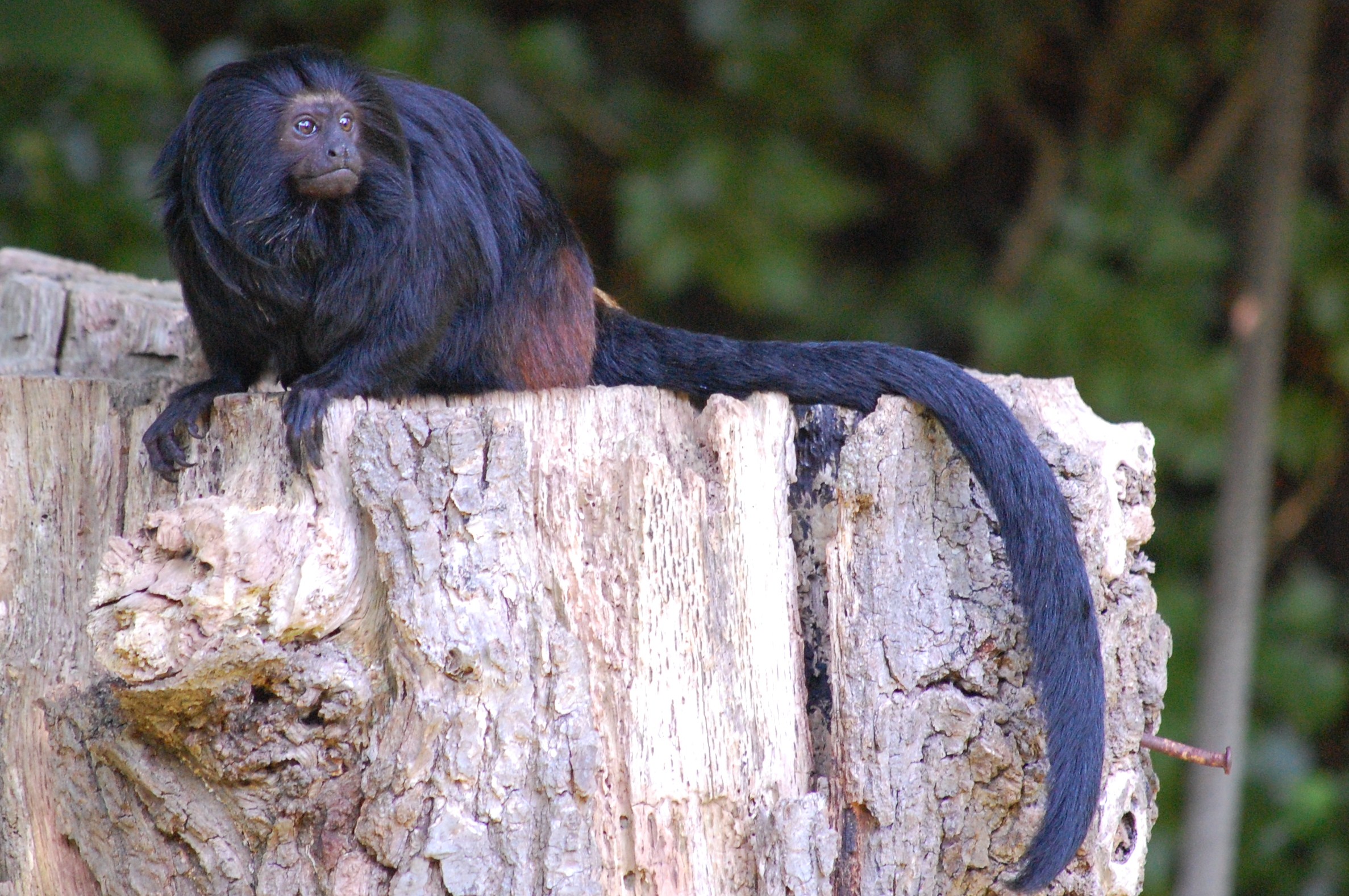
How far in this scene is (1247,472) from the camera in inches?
124

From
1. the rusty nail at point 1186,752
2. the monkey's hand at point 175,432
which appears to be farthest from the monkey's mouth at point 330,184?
the rusty nail at point 1186,752

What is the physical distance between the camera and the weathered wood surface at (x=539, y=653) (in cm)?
146

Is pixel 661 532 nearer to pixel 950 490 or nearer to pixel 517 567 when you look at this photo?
pixel 517 567

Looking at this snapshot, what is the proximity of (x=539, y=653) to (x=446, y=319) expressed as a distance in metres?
0.63

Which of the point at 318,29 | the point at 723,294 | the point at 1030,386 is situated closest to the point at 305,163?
the point at 1030,386

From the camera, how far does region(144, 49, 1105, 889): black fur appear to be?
5.38 ft

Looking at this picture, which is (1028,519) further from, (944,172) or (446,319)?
(944,172)

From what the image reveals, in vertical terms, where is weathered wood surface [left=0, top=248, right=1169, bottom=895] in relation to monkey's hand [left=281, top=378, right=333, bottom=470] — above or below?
below

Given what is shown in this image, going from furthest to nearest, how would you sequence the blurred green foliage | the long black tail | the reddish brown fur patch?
the blurred green foliage, the reddish brown fur patch, the long black tail

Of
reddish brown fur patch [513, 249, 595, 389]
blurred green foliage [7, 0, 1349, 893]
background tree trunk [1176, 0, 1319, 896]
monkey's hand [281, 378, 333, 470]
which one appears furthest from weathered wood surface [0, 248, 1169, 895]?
blurred green foliage [7, 0, 1349, 893]

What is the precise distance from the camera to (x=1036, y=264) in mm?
3875

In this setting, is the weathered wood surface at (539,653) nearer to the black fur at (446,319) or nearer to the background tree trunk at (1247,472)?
the black fur at (446,319)

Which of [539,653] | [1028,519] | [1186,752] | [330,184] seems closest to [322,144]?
[330,184]

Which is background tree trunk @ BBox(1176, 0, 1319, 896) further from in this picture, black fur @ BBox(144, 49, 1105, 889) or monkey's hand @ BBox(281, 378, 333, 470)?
monkey's hand @ BBox(281, 378, 333, 470)
